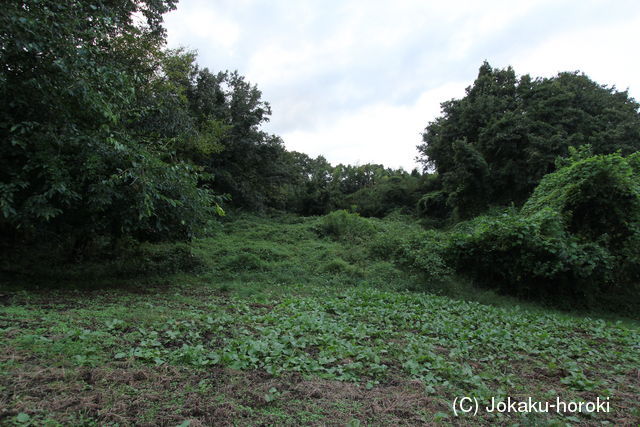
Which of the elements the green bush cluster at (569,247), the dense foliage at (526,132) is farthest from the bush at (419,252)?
the dense foliage at (526,132)

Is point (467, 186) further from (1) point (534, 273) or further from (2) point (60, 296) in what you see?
(2) point (60, 296)

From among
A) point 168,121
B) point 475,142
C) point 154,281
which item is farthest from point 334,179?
point 154,281

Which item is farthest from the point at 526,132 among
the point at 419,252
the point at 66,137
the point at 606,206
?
the point at 66,137

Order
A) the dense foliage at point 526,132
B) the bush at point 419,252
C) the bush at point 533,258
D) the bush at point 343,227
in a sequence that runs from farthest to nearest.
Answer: the dense foliage at point 526,132 → the bush at point 343,227 → the bush at point 419,252 → the bush at point 533,258

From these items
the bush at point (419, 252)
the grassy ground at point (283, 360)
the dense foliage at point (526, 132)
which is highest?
the dense foliage at point (526, 132)

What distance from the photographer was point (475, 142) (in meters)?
21.0

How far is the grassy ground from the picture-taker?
7.68 ft

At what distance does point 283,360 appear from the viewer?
3.27m

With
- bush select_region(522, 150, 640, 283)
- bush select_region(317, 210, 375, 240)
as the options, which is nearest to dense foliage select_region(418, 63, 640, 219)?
bush select_region(317, 210, 375, 240)

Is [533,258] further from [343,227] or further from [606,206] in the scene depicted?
[343,227]

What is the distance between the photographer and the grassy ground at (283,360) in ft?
7.68

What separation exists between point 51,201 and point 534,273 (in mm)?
10895

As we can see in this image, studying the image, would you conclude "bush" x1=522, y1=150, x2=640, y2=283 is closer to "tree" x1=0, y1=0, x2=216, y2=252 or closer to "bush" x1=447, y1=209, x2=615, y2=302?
"bush" x1=447, y1=209, x2=615, y2=302

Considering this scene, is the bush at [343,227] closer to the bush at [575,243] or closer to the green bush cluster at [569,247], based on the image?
the green bush cluster at [569,247]
